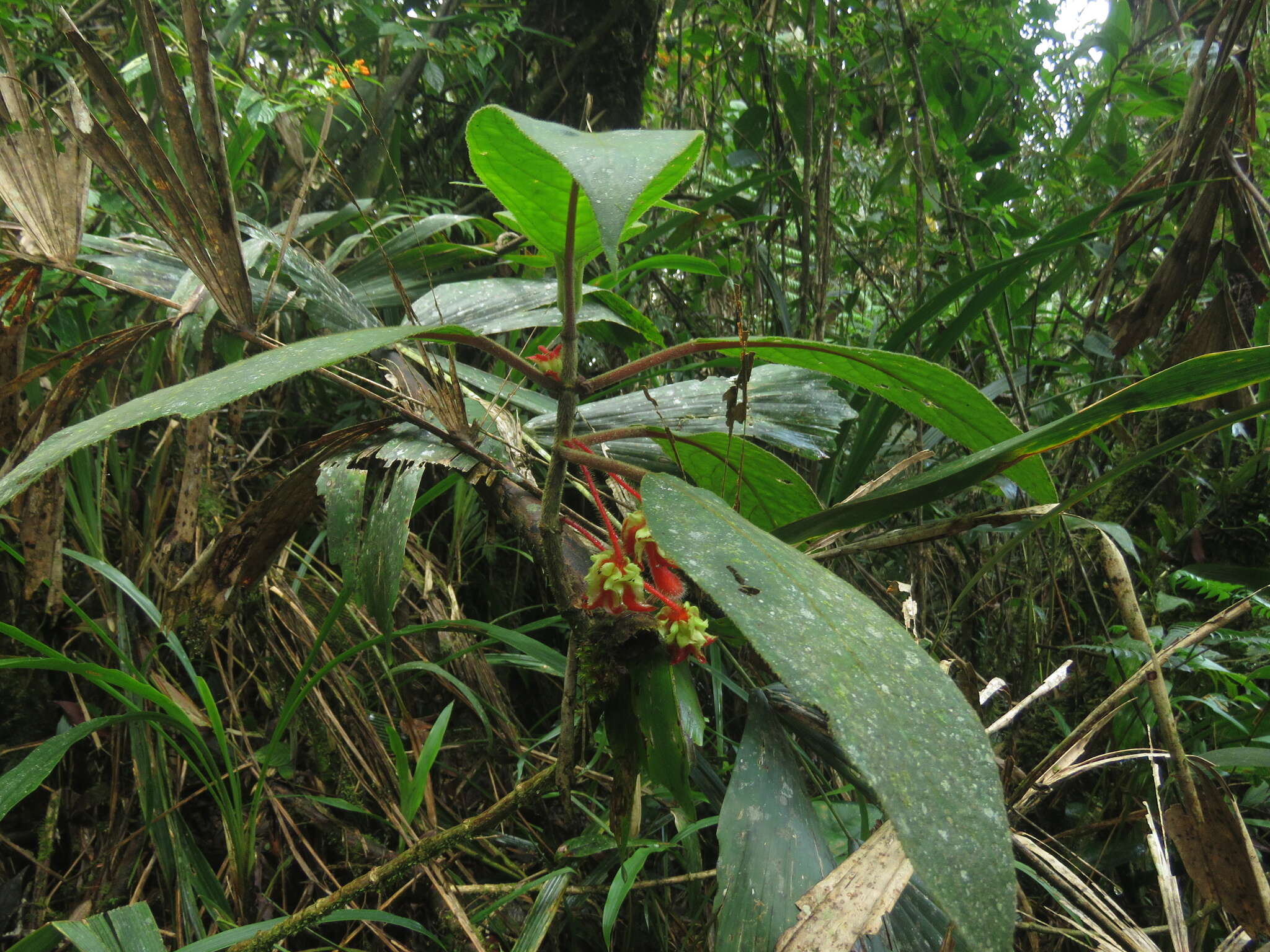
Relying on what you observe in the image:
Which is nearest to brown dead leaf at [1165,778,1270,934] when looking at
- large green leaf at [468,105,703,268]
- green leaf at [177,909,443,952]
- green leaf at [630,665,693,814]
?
green leaf at [630,665,693,814]

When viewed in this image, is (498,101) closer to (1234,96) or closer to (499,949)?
(1234,96)

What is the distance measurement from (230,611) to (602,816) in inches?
20.4

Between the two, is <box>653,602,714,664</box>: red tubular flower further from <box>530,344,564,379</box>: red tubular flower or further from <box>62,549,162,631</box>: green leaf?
<box>62,549,162,631</box>: green leaf

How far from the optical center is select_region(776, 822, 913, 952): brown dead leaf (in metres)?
0.42

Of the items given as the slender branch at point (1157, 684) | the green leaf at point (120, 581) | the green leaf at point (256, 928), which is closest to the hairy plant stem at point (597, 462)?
the slender branch at point (1157, 684)

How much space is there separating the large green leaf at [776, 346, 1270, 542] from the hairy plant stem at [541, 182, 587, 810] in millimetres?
163

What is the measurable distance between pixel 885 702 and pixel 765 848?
0.77 ft

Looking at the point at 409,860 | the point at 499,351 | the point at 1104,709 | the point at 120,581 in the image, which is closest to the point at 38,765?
the point at 120,581

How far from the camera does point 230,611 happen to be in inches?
28.0

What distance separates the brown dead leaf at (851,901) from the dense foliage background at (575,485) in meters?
0.04

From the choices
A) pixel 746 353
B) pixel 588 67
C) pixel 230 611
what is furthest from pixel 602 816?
pixel 588 67

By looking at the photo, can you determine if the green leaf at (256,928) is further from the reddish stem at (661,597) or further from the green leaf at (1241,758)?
the green leaf at (1241,758)

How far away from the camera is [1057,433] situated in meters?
0.47

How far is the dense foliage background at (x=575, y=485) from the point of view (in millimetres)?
631
